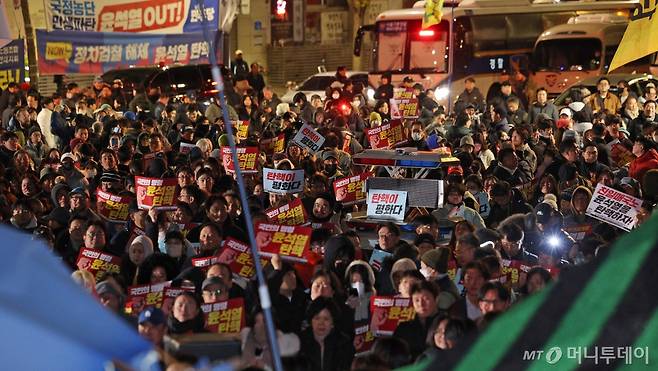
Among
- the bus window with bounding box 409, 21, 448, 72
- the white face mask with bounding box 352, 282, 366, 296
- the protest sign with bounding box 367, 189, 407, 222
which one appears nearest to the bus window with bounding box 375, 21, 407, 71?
the bus window with bounding box 409, 21, 448, 72

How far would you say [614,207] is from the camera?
10102 millimetres

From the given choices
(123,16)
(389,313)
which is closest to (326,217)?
(389,313)

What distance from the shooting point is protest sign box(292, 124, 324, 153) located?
15117 mm

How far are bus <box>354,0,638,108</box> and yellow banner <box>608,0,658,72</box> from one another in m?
15.8

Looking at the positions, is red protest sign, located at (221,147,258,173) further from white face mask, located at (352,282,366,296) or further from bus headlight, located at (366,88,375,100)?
bus headlight, located at (366,88,375,100)

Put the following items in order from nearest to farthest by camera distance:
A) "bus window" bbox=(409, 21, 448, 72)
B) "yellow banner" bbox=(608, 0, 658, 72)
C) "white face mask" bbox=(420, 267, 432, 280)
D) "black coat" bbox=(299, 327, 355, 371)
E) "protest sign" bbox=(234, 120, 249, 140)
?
"black coat" bbox=(299, 327, 355, 371) → "white face mask" bbox=(420, 267, 432, 280) → "yellow banner" bbox=(608, 0, 658, 72) → "protest sign" bbox=(234, 120, 249, 140) → "bus window" bbox=(409, 21, 448, 72)

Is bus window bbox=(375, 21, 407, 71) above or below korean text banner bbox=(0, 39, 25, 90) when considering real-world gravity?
below

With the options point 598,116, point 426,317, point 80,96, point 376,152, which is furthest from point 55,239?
point 80,96

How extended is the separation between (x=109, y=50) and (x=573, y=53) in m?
11.0

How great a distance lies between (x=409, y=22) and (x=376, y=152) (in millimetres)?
17421

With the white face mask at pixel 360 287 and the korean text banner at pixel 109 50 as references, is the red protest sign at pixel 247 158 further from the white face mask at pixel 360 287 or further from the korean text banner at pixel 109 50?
the korean text banner at pixel 109 50

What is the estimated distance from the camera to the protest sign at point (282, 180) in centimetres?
1229

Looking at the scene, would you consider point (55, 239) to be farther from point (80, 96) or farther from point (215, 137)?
point (80, 96)

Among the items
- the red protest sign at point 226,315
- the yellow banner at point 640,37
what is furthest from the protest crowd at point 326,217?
the yellow banner at point 640,37
